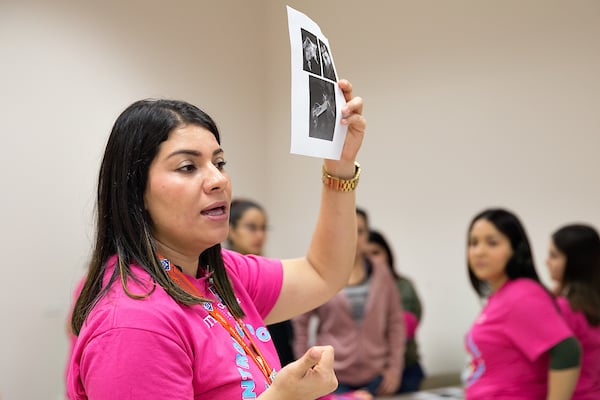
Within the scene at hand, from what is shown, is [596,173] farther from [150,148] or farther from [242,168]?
[150,148]

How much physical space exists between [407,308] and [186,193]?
3.20 m

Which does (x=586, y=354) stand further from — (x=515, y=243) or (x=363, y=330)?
(x=363, y=330)

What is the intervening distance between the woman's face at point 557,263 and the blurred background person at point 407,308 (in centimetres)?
98

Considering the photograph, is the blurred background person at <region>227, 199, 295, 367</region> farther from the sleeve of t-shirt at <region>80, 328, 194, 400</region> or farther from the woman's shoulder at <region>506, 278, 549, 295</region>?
the sleeve of t-shirt at <region>80, 328, 194, 400</region>

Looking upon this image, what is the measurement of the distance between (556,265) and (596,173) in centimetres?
70

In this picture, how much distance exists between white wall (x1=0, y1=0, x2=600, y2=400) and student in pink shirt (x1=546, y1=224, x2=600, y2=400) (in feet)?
1.67

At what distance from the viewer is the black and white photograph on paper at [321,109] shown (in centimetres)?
126

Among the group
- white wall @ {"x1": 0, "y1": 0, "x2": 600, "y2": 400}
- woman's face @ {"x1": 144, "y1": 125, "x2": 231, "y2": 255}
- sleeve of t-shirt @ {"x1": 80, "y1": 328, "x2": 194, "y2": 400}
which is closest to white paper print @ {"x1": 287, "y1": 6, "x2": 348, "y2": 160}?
woman's face @ {"x1": 144, "y1": 125, "x2": 231, "y2": 255}

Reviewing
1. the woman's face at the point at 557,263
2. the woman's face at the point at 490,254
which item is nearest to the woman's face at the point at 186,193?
the woman's face at the point at 490,254

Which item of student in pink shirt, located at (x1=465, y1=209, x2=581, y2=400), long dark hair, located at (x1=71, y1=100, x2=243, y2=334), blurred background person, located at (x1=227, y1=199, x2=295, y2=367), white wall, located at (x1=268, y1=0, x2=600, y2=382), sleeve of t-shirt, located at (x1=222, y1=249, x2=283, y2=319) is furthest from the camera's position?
white wall, located at (x1=268, y1=0, x2=600, y2=382)

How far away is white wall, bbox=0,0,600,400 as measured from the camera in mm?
3799

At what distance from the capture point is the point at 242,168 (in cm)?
533

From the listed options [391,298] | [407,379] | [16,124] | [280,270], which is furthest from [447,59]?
[280,270]

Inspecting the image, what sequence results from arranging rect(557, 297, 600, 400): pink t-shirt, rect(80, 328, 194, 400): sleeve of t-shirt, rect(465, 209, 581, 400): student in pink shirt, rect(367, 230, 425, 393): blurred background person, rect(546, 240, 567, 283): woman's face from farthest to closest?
rect(367, 230, 425, 393): blurred background person < rect(546, 240, 567, 283): woman's face < rect(557, 297, 600, 400): pink t-shirt < rect(465, 209, 581, 400): student in pink shirt < rect(80, 328, 194, 400): sleeve of t-shirt
